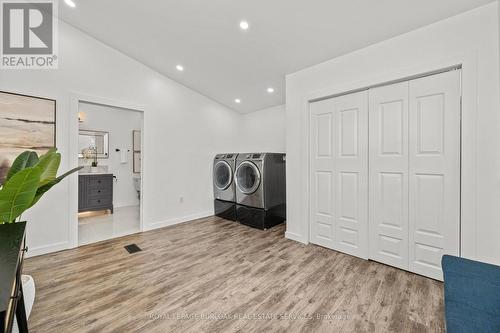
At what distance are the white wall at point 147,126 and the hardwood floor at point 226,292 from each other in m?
0.62

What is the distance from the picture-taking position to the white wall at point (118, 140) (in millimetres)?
4914

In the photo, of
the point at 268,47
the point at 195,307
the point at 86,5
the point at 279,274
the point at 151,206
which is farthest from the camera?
the point at 151,206

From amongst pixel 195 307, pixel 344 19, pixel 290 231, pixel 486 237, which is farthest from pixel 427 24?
pixel 195 307

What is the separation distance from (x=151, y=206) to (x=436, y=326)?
11.6ft

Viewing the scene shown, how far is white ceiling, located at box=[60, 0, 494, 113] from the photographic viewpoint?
1.94 metres

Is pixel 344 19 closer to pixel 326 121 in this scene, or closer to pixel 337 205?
pixel 326 121

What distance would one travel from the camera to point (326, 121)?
8.87 ft

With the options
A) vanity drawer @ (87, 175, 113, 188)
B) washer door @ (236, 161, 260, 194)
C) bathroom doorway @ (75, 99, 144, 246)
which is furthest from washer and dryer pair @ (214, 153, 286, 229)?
vanity drawer @ (87, 175, 113, 188)

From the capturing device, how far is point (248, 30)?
2373 mm

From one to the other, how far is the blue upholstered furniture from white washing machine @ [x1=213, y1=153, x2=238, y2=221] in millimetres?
3033

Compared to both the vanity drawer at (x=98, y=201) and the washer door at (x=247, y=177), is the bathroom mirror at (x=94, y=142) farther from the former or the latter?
the washer door at (x=247, y=177)

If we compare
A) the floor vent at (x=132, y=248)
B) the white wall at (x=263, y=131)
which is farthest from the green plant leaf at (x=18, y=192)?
the white wall at (x=263, y=131)

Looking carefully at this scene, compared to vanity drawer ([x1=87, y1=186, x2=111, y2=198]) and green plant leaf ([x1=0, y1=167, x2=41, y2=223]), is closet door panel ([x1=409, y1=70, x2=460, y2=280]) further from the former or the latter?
vanity drawer ([x1=87, y1=186, x2=111, y2=198])

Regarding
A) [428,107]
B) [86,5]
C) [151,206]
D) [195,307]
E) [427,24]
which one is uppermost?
[86,5]
